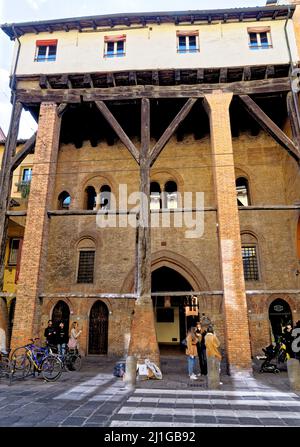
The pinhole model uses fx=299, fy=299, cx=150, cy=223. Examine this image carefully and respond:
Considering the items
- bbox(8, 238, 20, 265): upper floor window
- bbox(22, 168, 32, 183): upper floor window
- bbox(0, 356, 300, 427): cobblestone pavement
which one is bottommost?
bbox(0, 356, 300, 427): cobblestone pavement

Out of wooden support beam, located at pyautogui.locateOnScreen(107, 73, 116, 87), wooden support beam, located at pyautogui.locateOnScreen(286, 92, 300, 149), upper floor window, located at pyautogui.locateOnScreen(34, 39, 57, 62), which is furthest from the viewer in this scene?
upper floor window, located at pyautogui.locateOnScreen(34, 39, 57, 62)

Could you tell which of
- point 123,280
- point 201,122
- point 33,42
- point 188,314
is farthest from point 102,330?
point 33,42

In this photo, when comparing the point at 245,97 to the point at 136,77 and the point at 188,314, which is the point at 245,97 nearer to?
the point at 136,77

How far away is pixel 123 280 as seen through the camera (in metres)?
12.3

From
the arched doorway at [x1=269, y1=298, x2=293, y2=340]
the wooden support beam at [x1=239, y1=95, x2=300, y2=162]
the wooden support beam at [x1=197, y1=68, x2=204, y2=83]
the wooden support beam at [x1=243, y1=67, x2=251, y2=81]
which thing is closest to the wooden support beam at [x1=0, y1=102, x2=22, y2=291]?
the wooden support beam at [x1=197, y1=68, x2=204, y2=83]

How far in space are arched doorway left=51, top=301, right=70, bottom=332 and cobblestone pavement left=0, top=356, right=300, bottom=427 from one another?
16.5 ft

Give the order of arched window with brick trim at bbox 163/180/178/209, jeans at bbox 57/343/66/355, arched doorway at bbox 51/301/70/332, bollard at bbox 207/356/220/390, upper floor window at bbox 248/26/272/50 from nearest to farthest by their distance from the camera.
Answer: bollard at bbox 207/356/220/390 < jeans at bbox 57/343/66/355 < upper floor window at bbox 248/26/272/50 < arched doorway at bbox 51/301/70/332 < arched window with brick trim at bbox 163/180/178/209

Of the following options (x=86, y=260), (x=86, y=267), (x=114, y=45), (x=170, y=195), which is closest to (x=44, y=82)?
(x=114, y=45)

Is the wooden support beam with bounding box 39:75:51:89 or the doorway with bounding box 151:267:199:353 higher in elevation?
the wooden support beam with bounding box 39:75:51:89

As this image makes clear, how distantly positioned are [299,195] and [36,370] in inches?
404

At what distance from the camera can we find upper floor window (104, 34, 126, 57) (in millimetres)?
11245

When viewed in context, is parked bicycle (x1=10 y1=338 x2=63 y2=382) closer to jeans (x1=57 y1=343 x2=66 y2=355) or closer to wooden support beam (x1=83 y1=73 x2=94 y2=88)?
jeans (x1=57 y1=343 x2=66 y2=355)

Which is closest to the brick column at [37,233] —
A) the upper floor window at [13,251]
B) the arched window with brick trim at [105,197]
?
the arched window with brick trim at [105,197]

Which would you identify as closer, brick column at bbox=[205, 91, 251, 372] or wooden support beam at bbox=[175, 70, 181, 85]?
brick column at bbox=[205, 91, 251, 372]
